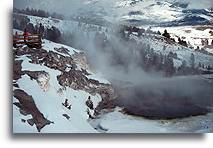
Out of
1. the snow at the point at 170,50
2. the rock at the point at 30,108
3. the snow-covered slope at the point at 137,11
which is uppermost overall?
the snow-covered slope at the point at 137,11

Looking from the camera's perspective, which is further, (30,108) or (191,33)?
(191,33)

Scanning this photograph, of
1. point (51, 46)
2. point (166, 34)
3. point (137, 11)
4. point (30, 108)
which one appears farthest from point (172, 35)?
point (30, 108)

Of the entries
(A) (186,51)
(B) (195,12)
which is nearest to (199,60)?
(A) (186,51)

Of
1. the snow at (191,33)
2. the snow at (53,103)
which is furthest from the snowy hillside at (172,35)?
the snow at (53,103)

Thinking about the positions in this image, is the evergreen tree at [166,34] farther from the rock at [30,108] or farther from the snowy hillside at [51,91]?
the rock at [30,108]

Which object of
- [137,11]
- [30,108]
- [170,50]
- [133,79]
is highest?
[137,11]

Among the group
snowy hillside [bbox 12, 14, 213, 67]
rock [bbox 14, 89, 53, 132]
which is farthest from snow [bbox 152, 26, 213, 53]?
rock [bbox 14, 89, 53, 132]

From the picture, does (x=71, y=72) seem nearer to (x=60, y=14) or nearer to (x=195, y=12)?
(x=60, y=14)

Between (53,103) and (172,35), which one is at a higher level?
(172,35)

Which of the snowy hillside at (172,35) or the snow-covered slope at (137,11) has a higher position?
the snow-covered slope at (137,11)

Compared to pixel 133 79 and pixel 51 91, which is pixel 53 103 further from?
pixel 133 79

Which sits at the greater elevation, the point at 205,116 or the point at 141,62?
the point at 141,62
